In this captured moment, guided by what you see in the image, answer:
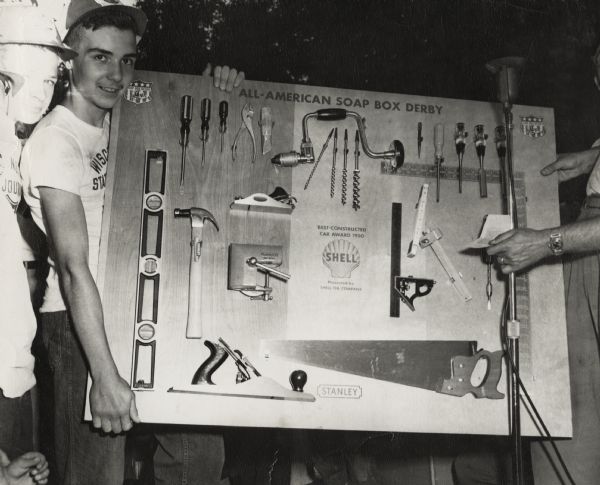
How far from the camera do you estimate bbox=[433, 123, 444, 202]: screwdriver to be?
9.14 feet

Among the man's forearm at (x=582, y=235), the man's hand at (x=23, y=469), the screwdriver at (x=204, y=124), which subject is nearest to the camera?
the man's hand at (x=23, y=469)

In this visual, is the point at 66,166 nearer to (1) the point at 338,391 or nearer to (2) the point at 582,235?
(1) the point at 338,391

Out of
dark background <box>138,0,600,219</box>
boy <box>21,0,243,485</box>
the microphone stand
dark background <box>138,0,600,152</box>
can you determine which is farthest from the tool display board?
dark background <box>138,0,600,152</box>

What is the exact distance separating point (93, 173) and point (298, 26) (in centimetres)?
218

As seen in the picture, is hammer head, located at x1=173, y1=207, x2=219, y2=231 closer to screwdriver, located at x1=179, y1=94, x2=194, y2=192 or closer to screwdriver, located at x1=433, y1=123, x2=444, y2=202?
screwdriver, located at x1=179, y1=94, x2=194, y2=192

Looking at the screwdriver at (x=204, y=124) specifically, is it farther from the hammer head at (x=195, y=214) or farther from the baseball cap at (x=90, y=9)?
the baseball cap at (x=90, y=9)

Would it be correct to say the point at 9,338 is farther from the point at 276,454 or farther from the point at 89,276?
the point at 276,454

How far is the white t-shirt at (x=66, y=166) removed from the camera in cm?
223

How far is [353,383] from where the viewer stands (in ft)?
8.36

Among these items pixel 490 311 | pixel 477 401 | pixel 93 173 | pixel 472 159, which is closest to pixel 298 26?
pixel 472 159

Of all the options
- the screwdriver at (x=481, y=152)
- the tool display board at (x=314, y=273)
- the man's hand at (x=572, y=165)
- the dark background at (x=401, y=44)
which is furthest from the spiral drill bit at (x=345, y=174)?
the dark background at (x=401, y=44)

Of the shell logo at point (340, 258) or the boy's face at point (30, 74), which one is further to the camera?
the shell logo at point (340, 258)

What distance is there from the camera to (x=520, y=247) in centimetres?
245

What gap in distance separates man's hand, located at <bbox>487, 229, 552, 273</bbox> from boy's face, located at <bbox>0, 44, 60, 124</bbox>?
201 cm
